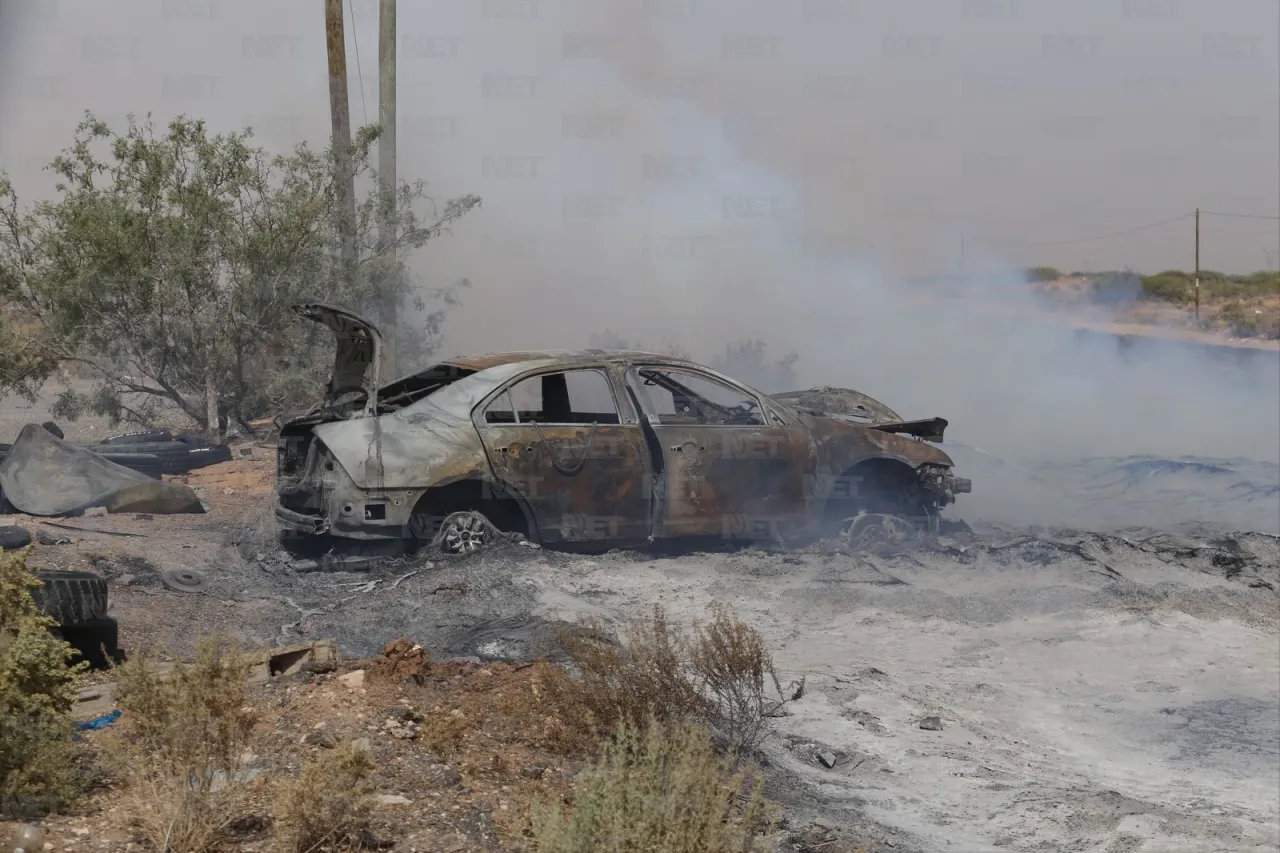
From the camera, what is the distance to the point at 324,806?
4.14 meters

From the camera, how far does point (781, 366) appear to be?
20.0 m

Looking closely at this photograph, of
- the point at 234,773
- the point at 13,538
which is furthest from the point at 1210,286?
the point at 234,773

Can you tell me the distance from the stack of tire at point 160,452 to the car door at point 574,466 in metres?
5.52

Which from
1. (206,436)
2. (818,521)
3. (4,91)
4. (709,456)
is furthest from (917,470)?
(4,91)

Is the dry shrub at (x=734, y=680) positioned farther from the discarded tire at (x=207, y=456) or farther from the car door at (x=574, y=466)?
the discarded tire at (x=207, y=456)

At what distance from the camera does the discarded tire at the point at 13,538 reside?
844cm

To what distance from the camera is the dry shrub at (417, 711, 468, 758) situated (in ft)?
16.9

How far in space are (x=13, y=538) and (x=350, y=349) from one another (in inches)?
95.7

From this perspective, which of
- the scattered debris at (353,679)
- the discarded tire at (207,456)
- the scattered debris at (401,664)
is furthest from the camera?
the discarded tire at (207,456)

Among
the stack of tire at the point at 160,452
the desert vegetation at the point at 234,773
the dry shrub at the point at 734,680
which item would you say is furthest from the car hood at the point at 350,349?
the stack of tire at the point at 160,452

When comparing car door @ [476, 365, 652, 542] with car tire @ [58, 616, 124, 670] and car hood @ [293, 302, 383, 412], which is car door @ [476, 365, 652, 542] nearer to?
car hood @ [293, 302, 383, 412]

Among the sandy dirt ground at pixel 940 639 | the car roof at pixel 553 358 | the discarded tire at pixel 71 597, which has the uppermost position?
the car roof at pixel 553 358

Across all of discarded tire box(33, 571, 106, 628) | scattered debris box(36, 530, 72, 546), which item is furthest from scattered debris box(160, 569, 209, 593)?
discarded tire box(33, 571, 106, 628)

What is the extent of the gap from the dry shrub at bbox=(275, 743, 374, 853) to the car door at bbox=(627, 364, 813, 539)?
5.05 meters
